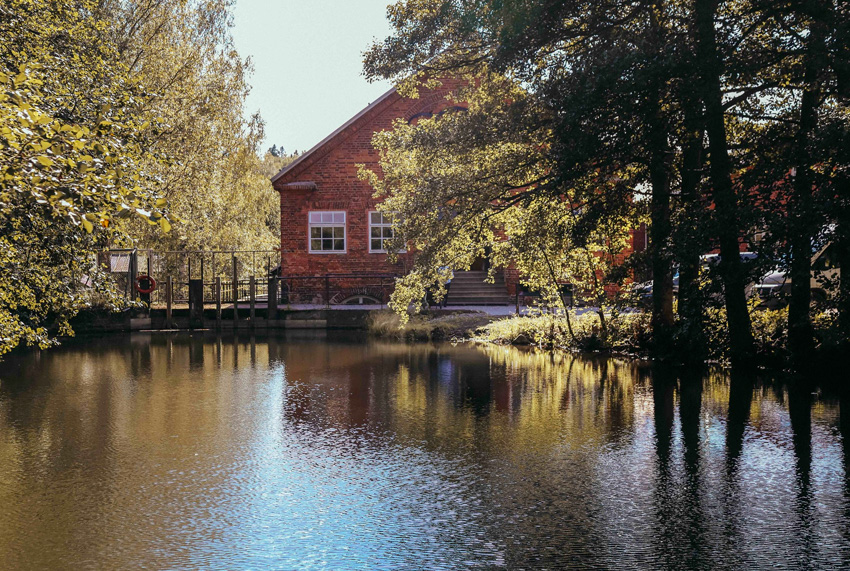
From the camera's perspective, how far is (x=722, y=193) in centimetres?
1416

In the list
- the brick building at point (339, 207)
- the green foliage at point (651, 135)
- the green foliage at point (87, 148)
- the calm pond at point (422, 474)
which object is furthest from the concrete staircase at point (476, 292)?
the calm pond at point (422, 474)

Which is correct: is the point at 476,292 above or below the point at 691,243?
below

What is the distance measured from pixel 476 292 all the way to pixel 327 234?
6.02m

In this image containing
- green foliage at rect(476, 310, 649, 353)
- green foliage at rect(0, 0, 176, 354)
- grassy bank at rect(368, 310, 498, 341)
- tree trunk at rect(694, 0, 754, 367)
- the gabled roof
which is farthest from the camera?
the gabled roof

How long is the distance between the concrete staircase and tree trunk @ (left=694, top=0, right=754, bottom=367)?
17.3m

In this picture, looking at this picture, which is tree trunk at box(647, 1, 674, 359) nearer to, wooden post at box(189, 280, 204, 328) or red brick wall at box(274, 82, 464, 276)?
wooden post at box(189, 280, 204, 328)

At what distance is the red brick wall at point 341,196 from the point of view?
3281 cm

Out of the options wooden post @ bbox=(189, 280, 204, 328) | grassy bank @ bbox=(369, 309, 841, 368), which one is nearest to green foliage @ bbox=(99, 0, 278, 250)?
wooden post @ bbox=(189, 280, 204, 328)

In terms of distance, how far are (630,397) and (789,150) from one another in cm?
453

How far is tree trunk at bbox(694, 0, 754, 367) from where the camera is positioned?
45.5 feet

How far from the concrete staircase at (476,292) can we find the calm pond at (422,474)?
59.1 feet

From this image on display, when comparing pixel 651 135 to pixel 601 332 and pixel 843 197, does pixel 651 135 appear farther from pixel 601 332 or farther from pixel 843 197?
pixel 601 332

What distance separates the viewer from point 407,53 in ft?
60.5

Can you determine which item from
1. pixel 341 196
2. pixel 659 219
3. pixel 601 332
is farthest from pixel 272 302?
pixel 659 219
